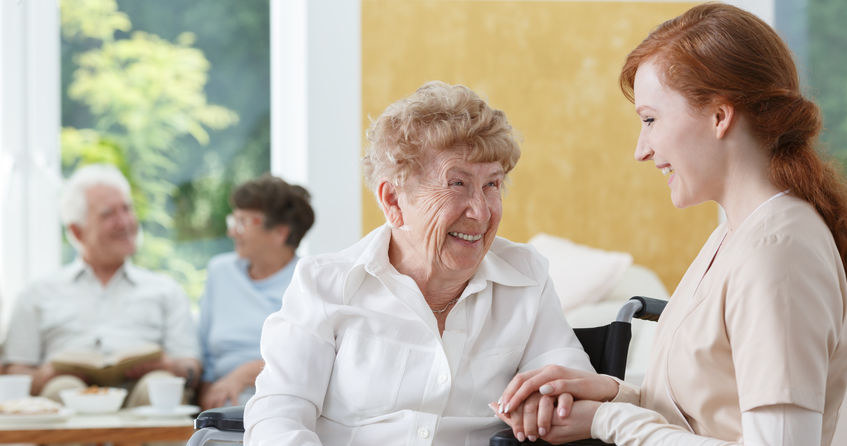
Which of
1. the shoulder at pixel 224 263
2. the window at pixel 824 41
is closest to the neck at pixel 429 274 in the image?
the shoulder at pixel 224 263

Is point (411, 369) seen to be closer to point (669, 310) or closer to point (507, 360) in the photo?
point (507, 360)

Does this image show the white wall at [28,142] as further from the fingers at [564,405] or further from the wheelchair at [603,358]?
the fingers at [564,405]

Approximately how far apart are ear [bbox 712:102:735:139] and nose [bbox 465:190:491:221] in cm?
53

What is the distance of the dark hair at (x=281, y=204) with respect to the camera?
401 centimetres

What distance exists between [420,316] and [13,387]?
6.18 ft

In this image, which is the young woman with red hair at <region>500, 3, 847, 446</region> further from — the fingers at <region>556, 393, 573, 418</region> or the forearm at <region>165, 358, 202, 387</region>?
the forearm at <region>165, 358, 202, 387</region>

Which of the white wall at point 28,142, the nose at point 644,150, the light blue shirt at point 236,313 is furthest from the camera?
the white wall at point 28,142

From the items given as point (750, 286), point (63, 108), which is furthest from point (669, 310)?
point (63, 108)

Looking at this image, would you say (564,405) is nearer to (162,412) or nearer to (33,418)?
(162,412)

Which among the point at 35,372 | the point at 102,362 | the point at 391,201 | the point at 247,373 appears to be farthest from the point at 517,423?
the point at 35,372

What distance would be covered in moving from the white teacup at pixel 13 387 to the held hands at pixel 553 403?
6.70 ft

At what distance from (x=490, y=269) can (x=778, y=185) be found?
66 cm

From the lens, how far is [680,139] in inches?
58.7

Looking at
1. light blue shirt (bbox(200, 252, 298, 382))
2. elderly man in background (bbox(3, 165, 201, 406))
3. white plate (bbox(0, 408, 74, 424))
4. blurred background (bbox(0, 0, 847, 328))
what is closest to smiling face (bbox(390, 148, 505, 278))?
white plate (bbox(0, 408, 74, 424))
